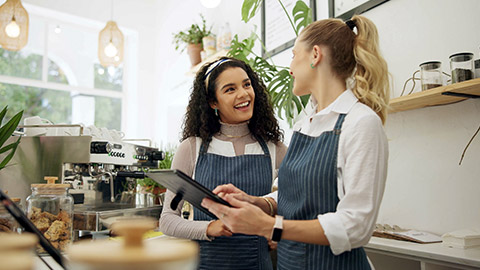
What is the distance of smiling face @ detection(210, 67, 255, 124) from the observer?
162cm

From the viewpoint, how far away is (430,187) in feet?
6.69

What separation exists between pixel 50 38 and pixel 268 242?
5.59 m

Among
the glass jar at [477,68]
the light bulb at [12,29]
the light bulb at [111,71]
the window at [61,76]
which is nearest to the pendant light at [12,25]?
the light bulb at [12,29]

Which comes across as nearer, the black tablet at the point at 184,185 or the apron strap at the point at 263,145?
the black tablet at the point at 184,185

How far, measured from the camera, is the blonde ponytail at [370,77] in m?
1.14

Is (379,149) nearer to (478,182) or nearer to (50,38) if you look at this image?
(478,182)

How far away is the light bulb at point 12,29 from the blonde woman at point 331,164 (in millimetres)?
3578

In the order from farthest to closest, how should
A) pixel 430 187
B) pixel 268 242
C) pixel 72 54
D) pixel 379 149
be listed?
pixel 72 54
pixel 430 187
pixel 268 242
pixel 379 149

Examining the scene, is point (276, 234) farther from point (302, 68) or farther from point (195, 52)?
point (195, 52)

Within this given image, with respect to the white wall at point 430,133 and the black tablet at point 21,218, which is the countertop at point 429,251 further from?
the black tablet at point 21,218

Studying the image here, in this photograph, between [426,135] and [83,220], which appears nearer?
[83,220]

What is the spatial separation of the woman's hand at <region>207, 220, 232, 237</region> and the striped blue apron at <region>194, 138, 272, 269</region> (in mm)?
119

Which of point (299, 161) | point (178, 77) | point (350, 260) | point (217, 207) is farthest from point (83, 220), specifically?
point (178, 77)

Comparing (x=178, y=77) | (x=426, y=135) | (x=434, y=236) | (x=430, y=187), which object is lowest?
(x=434, y=236)
